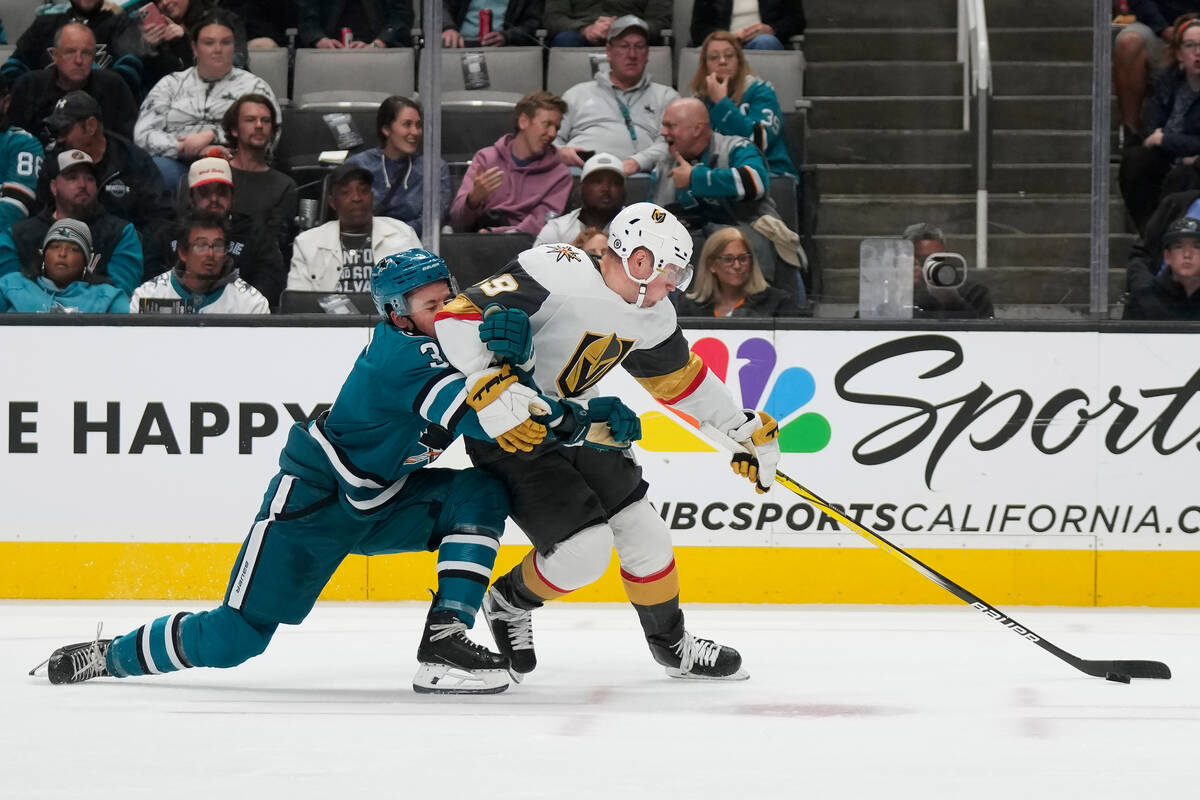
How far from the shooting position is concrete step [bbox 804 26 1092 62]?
5.71 m

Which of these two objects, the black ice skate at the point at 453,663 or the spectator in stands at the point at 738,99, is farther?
the spectator in stands at the point at 738,99

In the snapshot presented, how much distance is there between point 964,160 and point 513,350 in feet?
8.84

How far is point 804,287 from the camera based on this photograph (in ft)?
18.5

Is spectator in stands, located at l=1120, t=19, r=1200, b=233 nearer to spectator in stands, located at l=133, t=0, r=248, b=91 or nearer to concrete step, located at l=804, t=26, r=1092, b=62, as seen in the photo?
concrete step, located at l=804, t=26, r=1092, b=62

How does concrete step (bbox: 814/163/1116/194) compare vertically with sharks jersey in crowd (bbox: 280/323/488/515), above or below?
above

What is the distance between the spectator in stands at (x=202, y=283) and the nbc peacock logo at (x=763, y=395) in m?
1.49

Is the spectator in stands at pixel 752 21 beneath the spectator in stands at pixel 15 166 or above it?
above

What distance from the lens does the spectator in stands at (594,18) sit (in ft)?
21.0

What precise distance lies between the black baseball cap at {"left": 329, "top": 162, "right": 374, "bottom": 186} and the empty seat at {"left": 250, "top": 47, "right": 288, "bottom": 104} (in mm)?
524

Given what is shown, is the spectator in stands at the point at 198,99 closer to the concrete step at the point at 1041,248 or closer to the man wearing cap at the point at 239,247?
the man wearing cap at the point at 239,247

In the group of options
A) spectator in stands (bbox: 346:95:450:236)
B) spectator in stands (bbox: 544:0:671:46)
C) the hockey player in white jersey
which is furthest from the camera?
spectator in stands (bbox: 544:0:671:46)

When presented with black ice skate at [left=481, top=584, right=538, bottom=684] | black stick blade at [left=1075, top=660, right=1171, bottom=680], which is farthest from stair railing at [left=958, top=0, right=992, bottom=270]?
black ice skate at [left=481, top=584, right=538, bottom=684]

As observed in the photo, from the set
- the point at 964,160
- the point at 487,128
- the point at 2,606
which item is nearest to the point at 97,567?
the point at 2,606

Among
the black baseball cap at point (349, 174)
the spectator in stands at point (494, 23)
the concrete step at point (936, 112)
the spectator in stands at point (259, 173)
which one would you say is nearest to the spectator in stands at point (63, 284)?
the spectator in stands at point (259, 173)
